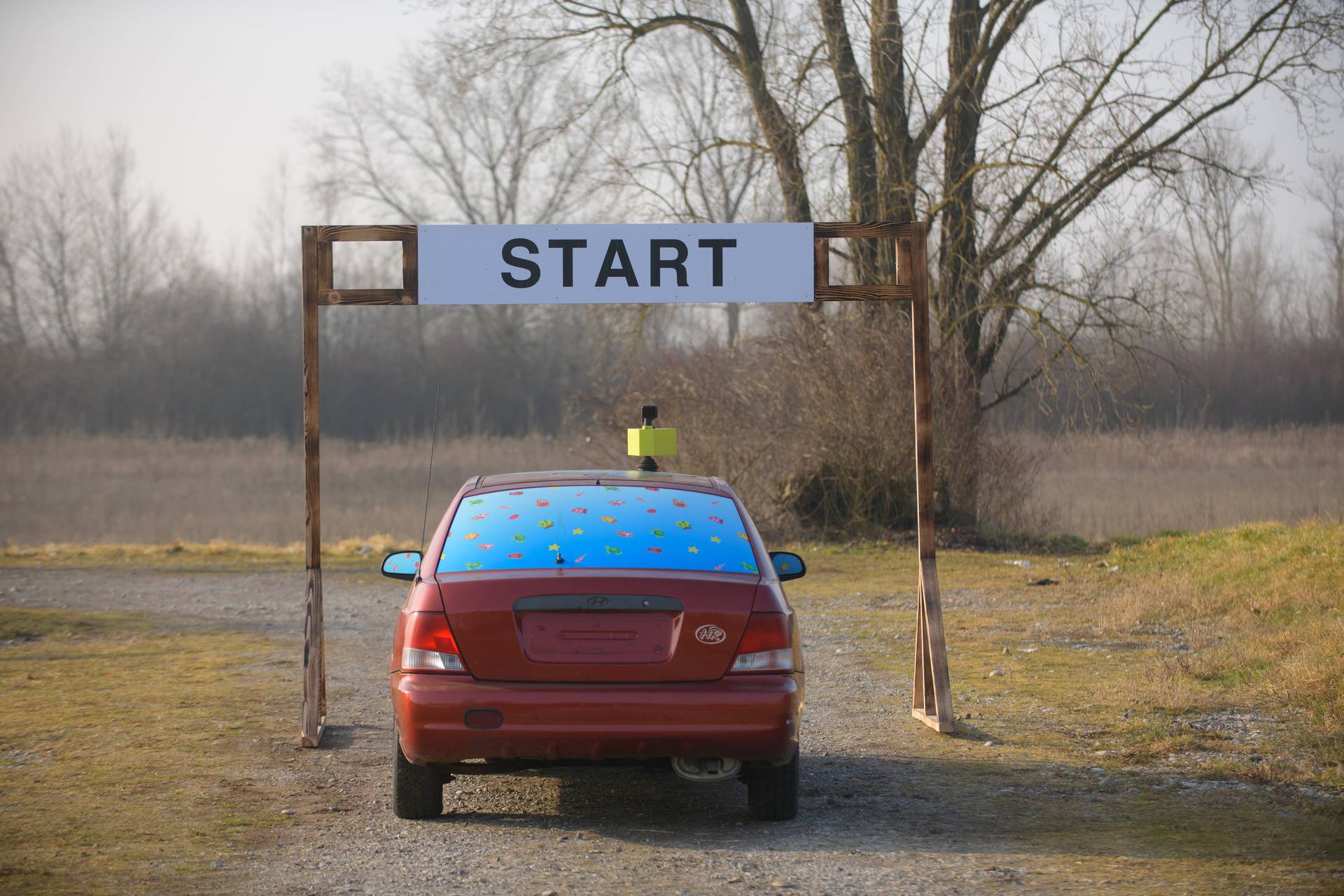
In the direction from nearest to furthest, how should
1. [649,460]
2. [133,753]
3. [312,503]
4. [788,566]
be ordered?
[788,566], [133,753], [312,503], [649,460]

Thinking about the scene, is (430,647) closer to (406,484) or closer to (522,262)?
(522,262)

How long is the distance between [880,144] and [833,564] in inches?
263

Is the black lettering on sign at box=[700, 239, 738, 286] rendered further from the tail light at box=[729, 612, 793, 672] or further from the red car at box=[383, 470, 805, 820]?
the tail light at box=[729, 612, 793, 672]

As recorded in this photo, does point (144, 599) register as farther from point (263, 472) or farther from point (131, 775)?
point (263, 472)

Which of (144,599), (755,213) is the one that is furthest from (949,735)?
(755,213)

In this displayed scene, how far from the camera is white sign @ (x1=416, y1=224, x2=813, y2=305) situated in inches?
303

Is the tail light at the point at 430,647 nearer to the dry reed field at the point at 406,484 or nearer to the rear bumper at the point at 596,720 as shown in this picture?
the rear bumper at the point at 596,720

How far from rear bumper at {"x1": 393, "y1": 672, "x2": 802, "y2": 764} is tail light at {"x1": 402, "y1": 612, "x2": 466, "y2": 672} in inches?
2.6

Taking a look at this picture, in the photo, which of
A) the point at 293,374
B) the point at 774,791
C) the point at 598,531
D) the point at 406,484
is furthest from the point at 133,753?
the point at 293,374

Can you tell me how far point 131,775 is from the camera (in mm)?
6727

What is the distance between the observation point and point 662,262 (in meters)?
7.71

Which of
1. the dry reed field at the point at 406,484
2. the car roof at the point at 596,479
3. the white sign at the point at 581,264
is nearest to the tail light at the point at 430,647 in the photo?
the car roof at the point at 596,479

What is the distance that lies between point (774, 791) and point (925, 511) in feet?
8.63

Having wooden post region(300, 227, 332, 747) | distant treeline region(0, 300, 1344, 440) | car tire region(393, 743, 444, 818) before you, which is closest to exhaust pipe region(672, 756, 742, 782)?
car tire region(393, 743, 444, 818)
